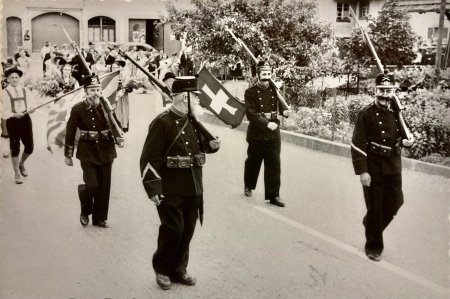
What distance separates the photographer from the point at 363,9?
20.1ft

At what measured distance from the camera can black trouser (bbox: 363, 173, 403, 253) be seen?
18.0ft

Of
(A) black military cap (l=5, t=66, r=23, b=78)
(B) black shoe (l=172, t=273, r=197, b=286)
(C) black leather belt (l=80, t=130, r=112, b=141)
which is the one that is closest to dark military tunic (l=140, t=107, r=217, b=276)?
(B) black shoe (l=172, t=273, r=197, b=286)

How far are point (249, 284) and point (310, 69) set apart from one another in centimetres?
379

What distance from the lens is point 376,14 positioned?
6137 mm

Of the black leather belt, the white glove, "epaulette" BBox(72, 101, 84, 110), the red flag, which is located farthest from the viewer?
the white glove

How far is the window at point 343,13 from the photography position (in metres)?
5.97

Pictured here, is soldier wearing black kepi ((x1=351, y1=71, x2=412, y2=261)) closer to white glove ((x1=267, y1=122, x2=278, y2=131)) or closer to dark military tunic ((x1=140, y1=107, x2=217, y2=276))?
dark military tunic ((x1=140, y1=107, x2=217, y2=276))

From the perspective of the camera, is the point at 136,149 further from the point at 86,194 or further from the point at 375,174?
the point at 375,174

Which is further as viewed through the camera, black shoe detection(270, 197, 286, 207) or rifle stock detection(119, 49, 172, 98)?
black shoe detection(270, 197, 286, 207)

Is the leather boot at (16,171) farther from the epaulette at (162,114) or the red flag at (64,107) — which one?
the epaulette at (162,114)

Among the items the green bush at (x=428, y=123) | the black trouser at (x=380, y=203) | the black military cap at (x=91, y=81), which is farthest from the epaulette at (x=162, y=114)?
the green bush at (x=428, y=123)

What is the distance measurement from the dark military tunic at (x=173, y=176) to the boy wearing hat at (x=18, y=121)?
1283 millimetres

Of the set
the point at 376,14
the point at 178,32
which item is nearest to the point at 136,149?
the point at 178,32

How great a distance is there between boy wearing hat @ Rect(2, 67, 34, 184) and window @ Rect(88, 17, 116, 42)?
66 cm
